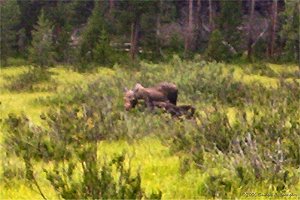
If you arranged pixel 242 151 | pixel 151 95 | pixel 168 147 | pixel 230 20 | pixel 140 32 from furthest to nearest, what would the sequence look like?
pixel 140 32 < pixel 230 20 < pixel 151 95 < pixel 168 147 < pixel 242 151

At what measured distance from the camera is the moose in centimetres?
1124

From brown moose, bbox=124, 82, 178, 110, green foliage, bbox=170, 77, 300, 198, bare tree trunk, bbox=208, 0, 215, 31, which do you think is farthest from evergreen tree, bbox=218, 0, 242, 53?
green foliage, bbox=170, 77, 300, 198

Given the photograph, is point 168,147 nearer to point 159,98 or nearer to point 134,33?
point 159,98

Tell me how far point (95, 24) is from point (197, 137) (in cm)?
2260

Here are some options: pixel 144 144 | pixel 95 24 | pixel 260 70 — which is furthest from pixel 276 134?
pixel 95 24

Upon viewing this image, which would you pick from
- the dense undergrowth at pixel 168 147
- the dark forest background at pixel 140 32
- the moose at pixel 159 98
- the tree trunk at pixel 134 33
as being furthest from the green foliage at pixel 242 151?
the tree trunk at pixel 134 33

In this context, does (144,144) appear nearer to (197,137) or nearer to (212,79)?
(197,137)

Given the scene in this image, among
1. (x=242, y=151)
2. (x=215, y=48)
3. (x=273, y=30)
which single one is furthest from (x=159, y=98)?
(x=273, y=30)

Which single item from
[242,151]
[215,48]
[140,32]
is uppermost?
[242,151]

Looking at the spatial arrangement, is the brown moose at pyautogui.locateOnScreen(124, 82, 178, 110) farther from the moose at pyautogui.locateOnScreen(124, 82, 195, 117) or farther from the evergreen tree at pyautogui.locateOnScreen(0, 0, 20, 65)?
the evergreen tree at pyautogui.locateOnScreen(0, 0, 20, 65)

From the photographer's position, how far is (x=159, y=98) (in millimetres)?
11906

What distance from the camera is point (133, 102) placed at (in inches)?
463

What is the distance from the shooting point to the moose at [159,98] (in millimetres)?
11242

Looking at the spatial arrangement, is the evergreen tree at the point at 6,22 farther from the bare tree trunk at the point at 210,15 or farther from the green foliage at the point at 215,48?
the bare tree trunk at the point at 210,15
